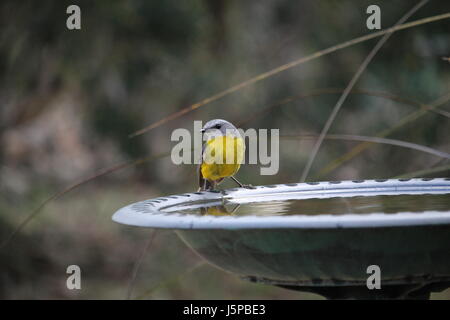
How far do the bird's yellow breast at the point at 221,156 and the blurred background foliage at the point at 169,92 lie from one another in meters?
1.70

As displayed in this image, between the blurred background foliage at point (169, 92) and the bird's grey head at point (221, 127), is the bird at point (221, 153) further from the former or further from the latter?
the blurred background foliage at point (169, 92)

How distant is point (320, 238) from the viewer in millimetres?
1462

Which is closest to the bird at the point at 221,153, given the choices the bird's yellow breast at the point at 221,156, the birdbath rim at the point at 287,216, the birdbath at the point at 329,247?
the bird's yellow breast at the point at 221,156

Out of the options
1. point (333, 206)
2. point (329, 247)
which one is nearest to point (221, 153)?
point (333, 206)

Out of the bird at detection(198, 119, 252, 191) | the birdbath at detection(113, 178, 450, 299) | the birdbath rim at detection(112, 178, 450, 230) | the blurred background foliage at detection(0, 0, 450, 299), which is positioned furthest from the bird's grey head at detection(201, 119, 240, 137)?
the blurred background foliage at detection(0, 0, 450, 299)

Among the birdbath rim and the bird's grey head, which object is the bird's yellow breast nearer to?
the bird's grey head

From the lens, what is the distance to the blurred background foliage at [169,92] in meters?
4.58

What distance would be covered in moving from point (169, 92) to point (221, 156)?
8.58 feet

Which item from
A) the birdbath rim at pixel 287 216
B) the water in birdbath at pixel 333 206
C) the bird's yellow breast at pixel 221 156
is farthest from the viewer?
the bird's yellow breast at pixel 221 156

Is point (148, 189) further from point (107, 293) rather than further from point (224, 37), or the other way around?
point (224, 37)

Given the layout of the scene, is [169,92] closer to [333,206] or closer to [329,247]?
[333,206]

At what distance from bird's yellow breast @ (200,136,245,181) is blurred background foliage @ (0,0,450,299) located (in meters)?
1.70

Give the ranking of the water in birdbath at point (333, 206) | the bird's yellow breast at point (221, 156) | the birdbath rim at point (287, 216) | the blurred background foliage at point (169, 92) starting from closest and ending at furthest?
the birdbath rim at point (287, 216) < the water in birdbath at point (333, 206) < the bird's yellow breast at point (221, 156) < the blurred background foliage at point (169, 92)
